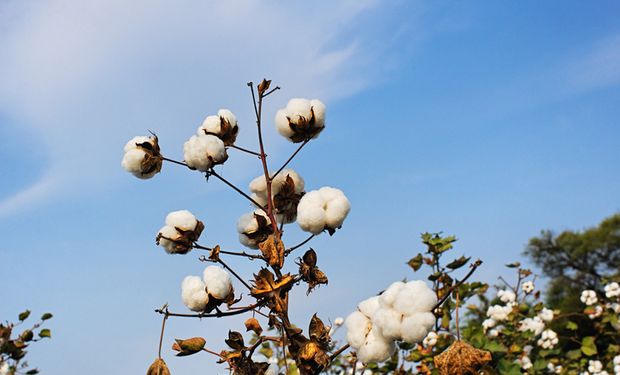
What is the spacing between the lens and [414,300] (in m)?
1.50

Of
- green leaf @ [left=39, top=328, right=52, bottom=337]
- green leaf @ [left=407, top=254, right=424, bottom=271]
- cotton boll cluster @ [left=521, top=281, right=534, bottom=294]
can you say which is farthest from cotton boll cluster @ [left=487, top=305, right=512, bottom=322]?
green leaf @ [left=39, top=328, right=52, bottom=337]

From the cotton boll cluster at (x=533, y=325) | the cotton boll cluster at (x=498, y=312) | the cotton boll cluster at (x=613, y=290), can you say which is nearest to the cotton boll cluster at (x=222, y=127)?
the cotton boll cluster at (x=498, y=312)

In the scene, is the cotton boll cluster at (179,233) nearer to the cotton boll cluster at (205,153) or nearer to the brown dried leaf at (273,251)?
the cotton boll cluster at (205,153)

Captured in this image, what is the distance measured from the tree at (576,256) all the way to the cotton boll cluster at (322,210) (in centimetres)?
2280

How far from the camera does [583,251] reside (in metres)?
24.0

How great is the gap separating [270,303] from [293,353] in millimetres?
128

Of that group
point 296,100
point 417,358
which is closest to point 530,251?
point 417,358

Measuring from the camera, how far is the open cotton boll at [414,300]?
59.2 inches

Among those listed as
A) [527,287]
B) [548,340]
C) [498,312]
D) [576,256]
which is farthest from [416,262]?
[576,256]

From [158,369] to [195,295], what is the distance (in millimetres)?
203

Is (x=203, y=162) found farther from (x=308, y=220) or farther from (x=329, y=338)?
(x=329, y=338)

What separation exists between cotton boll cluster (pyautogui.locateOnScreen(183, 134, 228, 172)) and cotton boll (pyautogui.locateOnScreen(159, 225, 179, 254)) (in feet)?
0.61

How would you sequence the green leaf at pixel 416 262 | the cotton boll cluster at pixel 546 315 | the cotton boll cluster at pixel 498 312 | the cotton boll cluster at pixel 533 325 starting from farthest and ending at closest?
the cotton boll cluster at pixel 546 315, the cotton boll cluster at pixel 533 325, the cotton boll cluster at pixel 498 312, the green leaf at pixel 416 262

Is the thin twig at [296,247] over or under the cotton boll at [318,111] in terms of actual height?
under
